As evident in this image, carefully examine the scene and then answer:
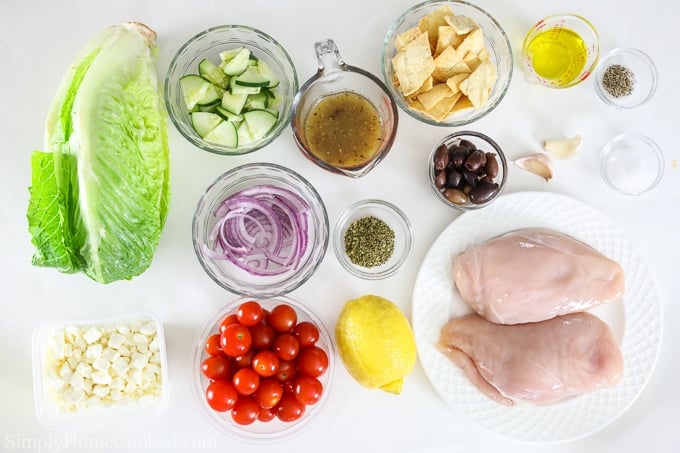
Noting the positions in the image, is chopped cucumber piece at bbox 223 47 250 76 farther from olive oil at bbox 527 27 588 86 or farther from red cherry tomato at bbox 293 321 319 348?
olive oil at bbox 527 27 588 86

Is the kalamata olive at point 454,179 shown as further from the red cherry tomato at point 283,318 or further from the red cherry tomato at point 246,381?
the red cherry tomato at point 246,381

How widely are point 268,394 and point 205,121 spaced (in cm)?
99

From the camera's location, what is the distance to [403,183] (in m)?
2.32

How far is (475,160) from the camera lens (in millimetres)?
Answer: 2180

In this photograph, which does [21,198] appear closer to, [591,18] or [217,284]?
[217,284]

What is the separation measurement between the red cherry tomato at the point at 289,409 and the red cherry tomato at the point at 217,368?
8.6 inches

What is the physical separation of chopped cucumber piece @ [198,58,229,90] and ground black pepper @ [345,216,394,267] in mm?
712

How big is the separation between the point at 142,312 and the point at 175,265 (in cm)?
21

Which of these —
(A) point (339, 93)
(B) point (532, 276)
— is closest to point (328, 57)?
(A) point (339, 93)

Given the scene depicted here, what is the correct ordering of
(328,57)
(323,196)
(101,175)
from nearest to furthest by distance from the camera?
(101,175) < (328,57) < (323,196)

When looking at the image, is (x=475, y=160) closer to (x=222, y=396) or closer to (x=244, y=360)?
(x=244, y=360)

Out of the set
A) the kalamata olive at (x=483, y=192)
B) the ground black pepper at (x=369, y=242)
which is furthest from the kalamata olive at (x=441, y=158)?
the ground black pepper at (x=369, y=242)

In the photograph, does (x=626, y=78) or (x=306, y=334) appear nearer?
(x=306, y=334)

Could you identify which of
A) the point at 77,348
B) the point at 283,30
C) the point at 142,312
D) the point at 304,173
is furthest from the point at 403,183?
the point at 77,348
